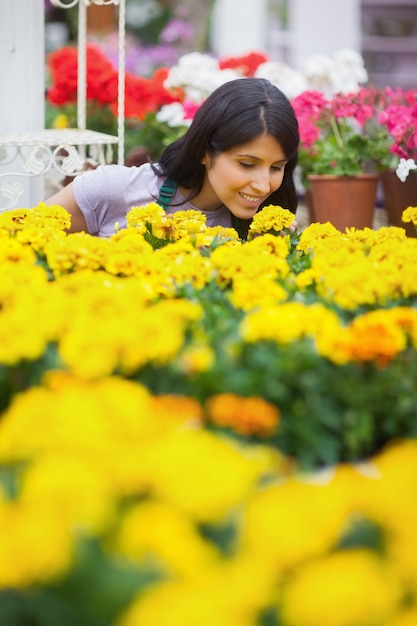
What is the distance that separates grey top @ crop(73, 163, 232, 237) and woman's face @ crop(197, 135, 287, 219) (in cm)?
20

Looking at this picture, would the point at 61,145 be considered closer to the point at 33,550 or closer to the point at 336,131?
the point at 336,131

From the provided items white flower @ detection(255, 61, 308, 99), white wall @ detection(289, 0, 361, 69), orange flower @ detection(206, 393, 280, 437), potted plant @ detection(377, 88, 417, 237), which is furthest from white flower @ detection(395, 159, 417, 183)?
white wall @ detection(289, 0, 361, 69)

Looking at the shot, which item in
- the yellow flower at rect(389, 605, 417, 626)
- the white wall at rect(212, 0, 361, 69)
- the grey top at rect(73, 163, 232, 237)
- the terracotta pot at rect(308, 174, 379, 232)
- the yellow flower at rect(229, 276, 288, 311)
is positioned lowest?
the terracotta pot at rect(308, 174, 379, 232)

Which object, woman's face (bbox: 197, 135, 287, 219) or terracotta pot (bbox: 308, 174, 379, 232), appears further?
terracotta pot (bbox: 308, 174, 379, 232)

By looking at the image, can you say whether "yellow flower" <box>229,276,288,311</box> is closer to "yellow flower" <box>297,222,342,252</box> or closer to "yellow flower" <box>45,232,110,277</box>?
"yellow flower" <box>45,232,110,277</box>

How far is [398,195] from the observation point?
3840mm

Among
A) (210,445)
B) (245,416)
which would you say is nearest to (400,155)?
(245,416)

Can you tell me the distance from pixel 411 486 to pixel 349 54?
370cm

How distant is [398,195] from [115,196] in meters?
1.28

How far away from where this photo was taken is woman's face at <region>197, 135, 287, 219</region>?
2.74m

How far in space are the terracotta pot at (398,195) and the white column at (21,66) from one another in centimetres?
140

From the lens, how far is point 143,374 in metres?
1.33

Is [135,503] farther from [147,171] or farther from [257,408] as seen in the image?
[147,171]

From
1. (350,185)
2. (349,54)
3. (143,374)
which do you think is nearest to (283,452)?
(143,374)
